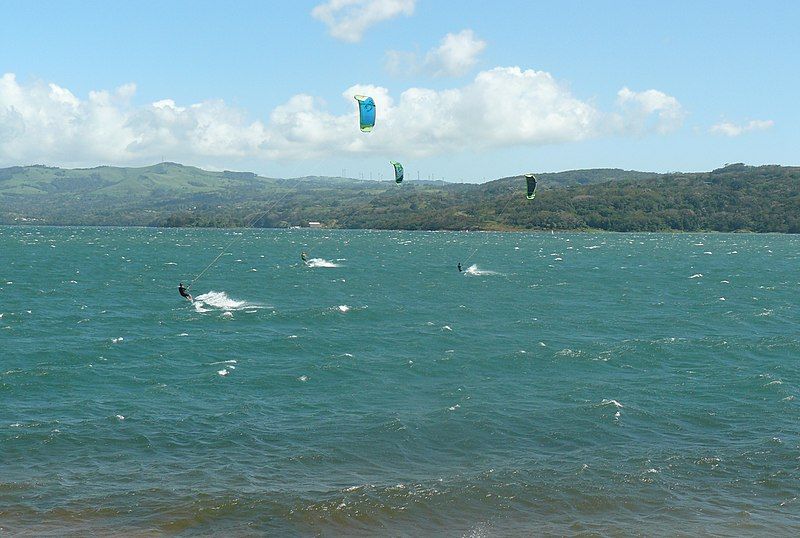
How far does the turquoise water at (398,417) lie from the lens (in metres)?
23.3

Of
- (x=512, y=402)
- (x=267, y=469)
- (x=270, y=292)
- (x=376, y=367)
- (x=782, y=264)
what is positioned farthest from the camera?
(x=782, y=264)

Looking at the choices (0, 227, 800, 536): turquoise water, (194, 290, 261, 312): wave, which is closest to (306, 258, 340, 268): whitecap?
(194, 290, 261, 312): wave

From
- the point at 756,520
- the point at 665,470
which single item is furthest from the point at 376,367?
the point at 756,520

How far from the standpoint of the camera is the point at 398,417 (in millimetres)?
33125

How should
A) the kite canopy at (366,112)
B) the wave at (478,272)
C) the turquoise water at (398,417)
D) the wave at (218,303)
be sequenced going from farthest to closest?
the wave at (478,272) → the wave at (218,303) → the kite canopy at (366,112) → the turquoise water at (398,417)

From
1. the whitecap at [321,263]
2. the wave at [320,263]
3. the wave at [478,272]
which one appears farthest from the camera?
the wave at [320,263]

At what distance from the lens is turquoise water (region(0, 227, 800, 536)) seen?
23.3 metres

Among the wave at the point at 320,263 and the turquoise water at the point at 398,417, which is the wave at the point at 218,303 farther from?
the wave at the point at 320,263

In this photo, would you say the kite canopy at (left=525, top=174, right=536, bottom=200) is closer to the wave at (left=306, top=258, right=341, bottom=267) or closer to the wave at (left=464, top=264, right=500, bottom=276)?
the wave at (left=464, top=264, right=500, bottom=276)

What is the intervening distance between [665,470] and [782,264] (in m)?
111

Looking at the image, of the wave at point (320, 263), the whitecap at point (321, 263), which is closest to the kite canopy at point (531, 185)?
the whitecap at point (321, 263)

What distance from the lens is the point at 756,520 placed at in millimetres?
22703

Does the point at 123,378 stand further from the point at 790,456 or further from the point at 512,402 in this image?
the point at 790,456

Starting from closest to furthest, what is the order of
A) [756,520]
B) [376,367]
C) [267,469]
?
[756,520], [267,469], [376,367]
